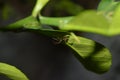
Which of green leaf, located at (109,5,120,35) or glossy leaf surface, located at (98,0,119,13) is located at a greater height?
glossy leaf surface, located at (98,0,119,13)

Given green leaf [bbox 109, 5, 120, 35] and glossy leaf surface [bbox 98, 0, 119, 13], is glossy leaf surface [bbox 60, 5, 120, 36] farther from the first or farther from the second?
glossy leaf surface [bbox 98, 0, 119, 13]

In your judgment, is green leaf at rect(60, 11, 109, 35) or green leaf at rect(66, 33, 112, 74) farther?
green leaf at rect(66, 33, 112, 74)

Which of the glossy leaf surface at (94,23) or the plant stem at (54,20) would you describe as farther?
the plant stem at (54,20)

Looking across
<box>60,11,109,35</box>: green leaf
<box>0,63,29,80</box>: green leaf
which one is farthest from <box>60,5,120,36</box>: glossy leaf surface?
<box>0,63,29,80</box>: green leaf

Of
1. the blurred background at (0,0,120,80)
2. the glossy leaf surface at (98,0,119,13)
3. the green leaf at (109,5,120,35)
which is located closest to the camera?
the green leaf at (109,5,120,35)

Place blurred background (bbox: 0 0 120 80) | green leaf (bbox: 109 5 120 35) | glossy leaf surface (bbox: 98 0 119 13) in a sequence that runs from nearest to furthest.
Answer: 1. green leaf (bbox: 109 5 120 35)
2. glossy leaf surface (bbox: 98 0 119 13)
3. blurred background (bbox: 0 0 120 80)

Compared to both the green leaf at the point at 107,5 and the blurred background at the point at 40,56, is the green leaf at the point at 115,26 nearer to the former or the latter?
the green leaf at the point at 107,5

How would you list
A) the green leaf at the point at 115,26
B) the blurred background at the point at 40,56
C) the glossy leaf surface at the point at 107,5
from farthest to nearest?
the blurred background at the point at 40,56 → the glossy leaf surface at the point at 107,5 → the green leaf at the point at 115,26

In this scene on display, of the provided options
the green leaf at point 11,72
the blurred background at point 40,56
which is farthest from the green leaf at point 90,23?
the blurred background at point 40,56

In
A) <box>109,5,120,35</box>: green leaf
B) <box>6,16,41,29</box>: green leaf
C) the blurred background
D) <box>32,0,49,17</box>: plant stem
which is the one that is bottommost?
<box>109,5,120,35</box>: green leaf
